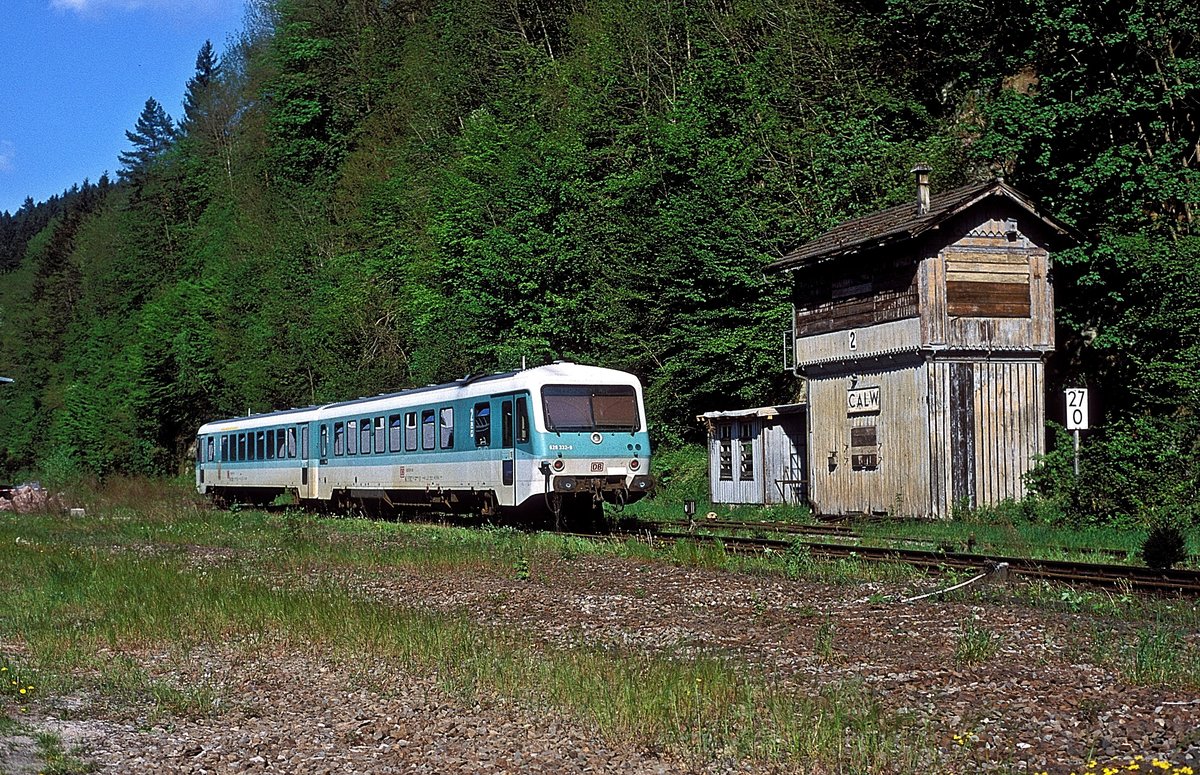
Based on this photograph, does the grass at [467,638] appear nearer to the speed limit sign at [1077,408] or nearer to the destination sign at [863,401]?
the speed limit sign at [1077,408]

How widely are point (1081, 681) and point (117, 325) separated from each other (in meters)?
80.5

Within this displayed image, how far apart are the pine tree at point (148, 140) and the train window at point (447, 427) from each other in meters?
72.9

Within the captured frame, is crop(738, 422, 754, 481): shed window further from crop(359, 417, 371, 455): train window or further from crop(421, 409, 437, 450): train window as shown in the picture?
crop(359, 417, 371, 455): train window

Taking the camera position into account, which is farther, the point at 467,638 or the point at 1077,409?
the point at 1077,409

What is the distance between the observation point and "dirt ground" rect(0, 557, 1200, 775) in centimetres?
731

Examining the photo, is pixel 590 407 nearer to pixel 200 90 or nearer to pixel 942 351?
pixel 942 351

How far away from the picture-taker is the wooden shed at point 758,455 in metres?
29.8

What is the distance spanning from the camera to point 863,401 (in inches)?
1035

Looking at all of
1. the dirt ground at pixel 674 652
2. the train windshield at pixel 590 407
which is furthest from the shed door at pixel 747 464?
the dirt ground at pixel 674 652

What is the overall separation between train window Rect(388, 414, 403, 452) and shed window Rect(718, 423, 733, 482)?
27.2 ft

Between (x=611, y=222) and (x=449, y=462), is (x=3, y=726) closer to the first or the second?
(x=449, y=462)

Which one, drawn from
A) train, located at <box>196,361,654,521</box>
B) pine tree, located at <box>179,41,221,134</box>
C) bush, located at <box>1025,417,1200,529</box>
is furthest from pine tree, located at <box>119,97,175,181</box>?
bush, located at <box>1025,417,1200,529</box>

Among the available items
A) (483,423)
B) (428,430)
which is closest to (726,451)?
(428,430)

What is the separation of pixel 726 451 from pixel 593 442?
376 inches
